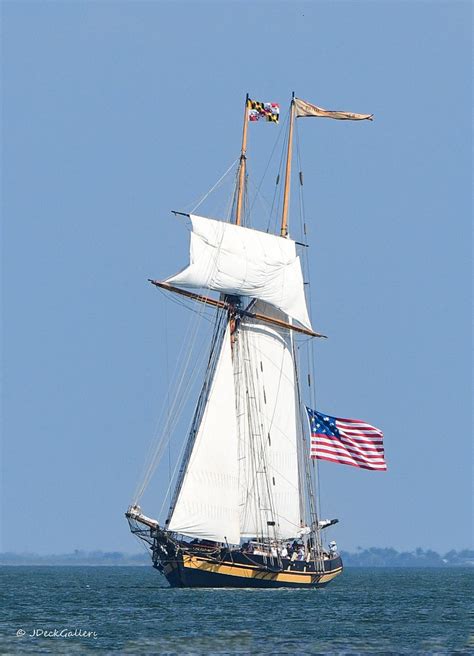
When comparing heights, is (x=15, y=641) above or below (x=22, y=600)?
below

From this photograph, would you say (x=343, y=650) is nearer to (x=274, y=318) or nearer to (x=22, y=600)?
(x=22, y=600)

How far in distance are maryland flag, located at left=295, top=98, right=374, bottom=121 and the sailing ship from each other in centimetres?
10

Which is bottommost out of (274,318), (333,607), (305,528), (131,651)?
(131,651)

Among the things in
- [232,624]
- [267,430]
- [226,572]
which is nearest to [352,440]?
[267,430]

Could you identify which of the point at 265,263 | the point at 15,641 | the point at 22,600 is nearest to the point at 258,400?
the point at 265,263

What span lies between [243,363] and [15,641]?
42.1 meters

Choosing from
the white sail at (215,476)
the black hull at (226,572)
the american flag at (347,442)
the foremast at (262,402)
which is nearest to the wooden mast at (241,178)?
the foremast at (262,402)

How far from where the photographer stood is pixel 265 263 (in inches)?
3666

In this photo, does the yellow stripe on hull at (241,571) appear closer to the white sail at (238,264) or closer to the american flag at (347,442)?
the american flag at (347,442)

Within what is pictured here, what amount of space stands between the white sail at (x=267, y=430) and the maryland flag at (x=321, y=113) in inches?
566

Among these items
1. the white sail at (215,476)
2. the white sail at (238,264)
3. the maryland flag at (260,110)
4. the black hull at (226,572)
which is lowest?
the black hull at (226,572)

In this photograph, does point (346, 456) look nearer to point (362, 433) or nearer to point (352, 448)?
point (352, 448)

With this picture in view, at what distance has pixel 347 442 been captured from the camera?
276 feet

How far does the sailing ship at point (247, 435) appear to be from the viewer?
82688 millimetres
